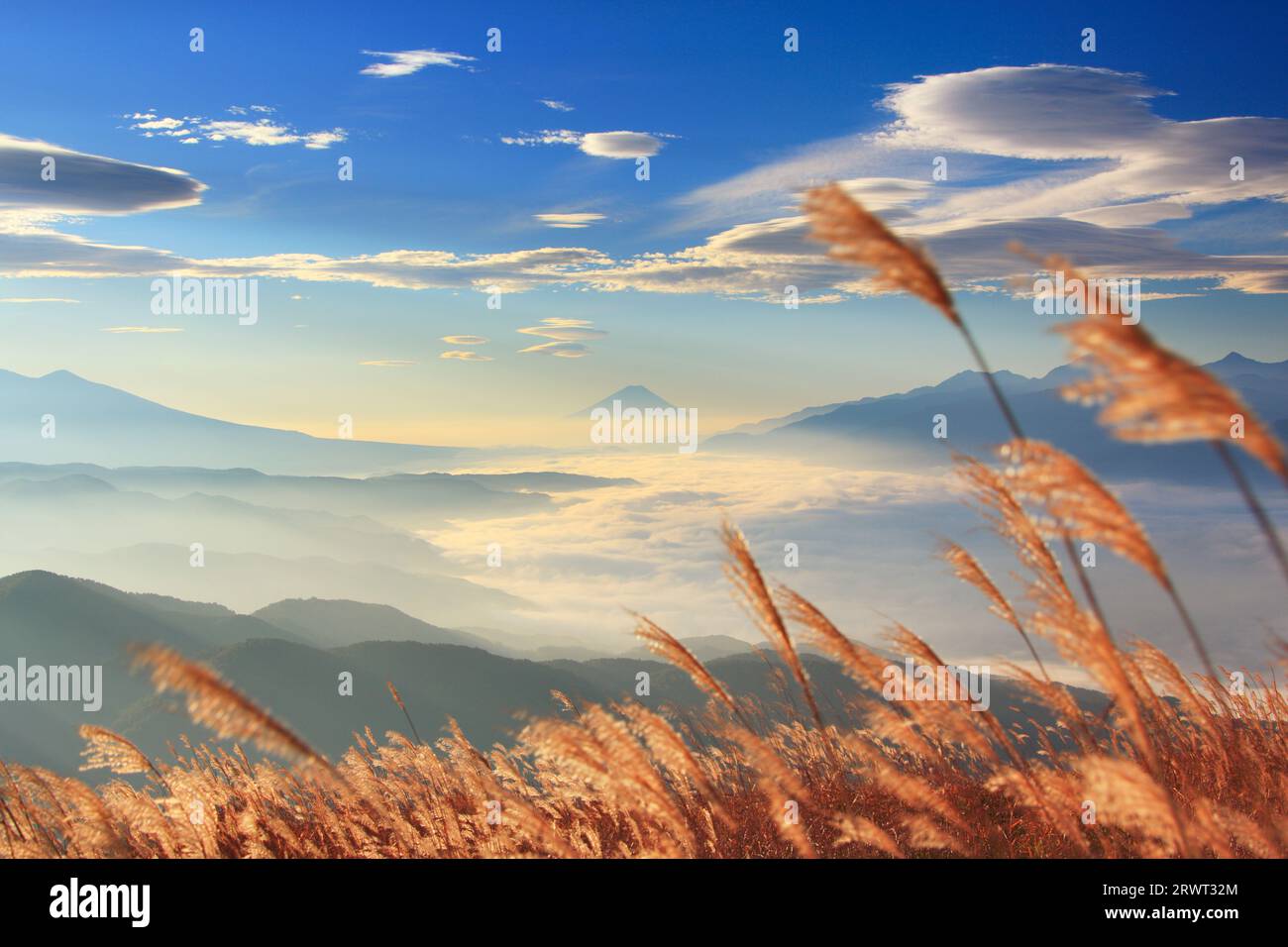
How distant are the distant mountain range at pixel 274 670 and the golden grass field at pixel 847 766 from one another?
55.0 metres

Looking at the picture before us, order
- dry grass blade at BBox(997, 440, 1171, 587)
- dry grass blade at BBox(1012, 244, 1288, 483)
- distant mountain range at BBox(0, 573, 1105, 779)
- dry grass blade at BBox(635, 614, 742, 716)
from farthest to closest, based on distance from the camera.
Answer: distant mountain range at BBox(0, 573, 1105, 779), dry grass blade at BBox(635, 614, 742, 716), dry grass blade at BBox(997, 440, 1171, 587), dry grass blade at BBox(1012, 244, 1288, 483)

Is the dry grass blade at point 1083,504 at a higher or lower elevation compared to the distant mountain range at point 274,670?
higher

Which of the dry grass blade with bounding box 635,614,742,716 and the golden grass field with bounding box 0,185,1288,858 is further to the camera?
the dry grass blade with bounding box 635,614,742,716

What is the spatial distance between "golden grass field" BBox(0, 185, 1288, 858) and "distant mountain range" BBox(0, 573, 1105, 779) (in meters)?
55.0

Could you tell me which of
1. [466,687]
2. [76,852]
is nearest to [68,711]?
[466,687]

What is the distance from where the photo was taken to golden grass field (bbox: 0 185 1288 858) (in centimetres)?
224

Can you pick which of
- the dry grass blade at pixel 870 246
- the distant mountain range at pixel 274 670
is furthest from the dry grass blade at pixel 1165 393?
the distant mountain range at pixel 274 670

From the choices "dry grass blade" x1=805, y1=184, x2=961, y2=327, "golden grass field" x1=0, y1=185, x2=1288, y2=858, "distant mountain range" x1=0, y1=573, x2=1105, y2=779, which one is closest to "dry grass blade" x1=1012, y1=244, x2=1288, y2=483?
"golden grass field" x1=0, y1=185, x2=1288, y2=858

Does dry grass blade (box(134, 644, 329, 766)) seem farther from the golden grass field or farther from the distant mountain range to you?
the distant mountain range

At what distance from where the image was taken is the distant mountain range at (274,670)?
295 ft

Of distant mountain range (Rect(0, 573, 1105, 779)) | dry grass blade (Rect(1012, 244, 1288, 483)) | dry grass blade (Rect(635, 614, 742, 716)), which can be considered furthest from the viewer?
distant mountain range (Rect(0, 573, 1105, 779))

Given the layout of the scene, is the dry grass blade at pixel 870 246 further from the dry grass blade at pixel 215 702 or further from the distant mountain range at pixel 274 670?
the distant mountain range at pixel 274 670
